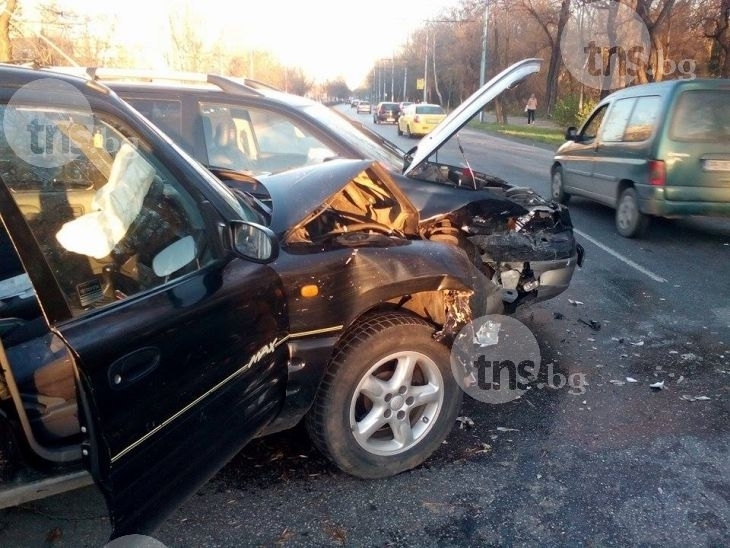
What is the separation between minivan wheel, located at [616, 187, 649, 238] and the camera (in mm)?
7455

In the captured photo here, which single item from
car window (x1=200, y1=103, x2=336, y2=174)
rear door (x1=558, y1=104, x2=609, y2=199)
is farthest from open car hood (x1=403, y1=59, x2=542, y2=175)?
rear door (x1=558, y1=104, x2=609, y2=199)

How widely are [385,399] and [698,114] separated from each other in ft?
20.2

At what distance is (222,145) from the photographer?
15.2 feet

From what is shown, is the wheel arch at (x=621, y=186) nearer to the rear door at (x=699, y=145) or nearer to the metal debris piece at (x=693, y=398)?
the rear door at (x=699, y=145)

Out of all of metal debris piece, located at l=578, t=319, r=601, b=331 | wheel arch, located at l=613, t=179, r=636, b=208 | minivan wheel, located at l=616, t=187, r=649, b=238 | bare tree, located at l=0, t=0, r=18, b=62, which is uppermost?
bare tree, located at l=0, t=0, r=18, b=62

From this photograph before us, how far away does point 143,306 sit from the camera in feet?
6.11

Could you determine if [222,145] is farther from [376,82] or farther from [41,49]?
[376,82]

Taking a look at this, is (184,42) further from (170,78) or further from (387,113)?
(170,78)

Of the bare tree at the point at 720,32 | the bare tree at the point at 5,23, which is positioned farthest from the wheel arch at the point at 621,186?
the bare tree at the point at 720,32

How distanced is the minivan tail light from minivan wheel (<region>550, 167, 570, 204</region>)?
8.50 feet

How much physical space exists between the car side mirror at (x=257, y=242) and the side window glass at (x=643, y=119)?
6.49 metres

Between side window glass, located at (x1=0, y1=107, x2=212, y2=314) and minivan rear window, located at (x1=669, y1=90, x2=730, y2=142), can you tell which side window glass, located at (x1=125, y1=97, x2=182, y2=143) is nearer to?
side window glass, located at (x1=0, y1=107, x2=212, y2=314)

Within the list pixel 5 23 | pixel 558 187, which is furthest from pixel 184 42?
pixel 558 187

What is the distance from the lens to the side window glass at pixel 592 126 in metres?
8.99
